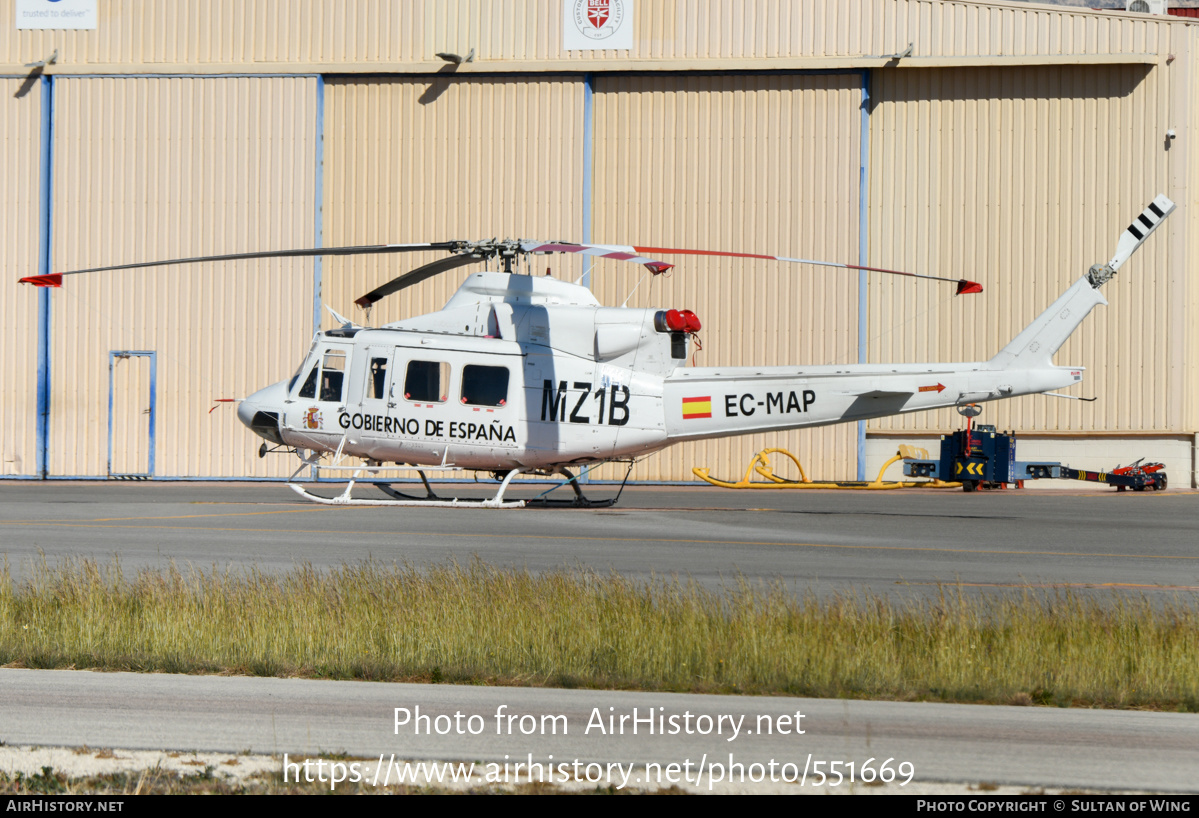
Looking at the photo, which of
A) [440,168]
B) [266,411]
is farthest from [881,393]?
[440,168]

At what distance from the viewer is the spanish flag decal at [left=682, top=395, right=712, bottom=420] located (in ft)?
62.3

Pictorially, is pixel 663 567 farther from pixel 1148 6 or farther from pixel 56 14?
pixel 1148 6

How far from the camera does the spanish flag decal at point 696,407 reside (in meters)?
19.0

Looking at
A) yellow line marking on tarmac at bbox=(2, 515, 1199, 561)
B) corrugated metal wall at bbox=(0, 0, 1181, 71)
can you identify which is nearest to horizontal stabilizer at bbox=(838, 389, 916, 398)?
yellow line marking on tarmac at bbox=(2, 515, 1199, 561)

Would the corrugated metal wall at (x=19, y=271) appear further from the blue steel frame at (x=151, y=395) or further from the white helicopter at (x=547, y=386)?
the white helicopter at (x=547, y=386)

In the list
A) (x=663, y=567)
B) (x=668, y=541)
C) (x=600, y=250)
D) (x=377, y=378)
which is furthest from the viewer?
(x=377, y=378)

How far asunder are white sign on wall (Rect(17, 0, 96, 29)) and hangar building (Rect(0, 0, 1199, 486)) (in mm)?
355

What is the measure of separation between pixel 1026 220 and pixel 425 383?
17.6 m

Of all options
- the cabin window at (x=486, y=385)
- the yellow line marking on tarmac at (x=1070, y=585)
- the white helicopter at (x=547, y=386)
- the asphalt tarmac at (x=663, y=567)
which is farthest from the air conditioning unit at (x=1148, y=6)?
the yellow line marking on tarmac at (x=1070, y=585)

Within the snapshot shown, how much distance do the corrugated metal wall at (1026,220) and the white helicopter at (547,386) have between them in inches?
409

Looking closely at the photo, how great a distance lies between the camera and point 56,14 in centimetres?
3138

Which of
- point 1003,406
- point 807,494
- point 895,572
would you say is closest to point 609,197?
point 807,494

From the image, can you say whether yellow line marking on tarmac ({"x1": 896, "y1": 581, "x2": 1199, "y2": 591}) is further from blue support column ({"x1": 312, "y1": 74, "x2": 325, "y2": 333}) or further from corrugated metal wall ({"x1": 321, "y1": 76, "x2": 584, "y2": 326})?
blue support column ({"x1": 312, "y1": 74, "x2": 325, "y2": 333})

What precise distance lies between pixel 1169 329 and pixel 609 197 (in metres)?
14.5
